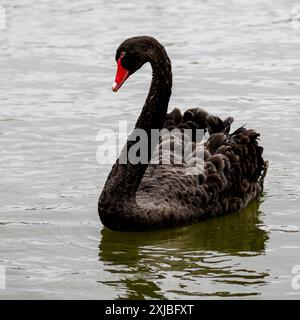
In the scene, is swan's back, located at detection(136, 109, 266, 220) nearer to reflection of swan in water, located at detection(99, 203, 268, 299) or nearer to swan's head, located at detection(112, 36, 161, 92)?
reflection of swan in water, located at detection(99, 203, 268, 299)

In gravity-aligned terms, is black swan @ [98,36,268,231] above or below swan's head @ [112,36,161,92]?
below

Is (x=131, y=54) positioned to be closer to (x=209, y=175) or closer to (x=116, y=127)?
(x=209, y=175)

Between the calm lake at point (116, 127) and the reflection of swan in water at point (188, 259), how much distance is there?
11 mm

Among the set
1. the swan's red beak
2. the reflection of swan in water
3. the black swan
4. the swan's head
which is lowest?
the reflection of swan in water

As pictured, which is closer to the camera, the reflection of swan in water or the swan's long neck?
the reflection of swan in water

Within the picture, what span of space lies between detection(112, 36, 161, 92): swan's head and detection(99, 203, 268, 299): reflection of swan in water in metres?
0.98

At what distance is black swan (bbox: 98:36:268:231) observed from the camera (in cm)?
723

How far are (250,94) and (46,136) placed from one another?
2.05m

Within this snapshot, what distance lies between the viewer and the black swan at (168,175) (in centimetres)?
723

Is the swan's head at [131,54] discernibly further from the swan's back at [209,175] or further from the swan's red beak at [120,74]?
the swan's back at [209,175]

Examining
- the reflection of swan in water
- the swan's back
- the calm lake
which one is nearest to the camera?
the reflection of swan in water

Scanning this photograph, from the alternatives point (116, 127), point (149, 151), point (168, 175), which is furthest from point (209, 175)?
point (116, 127)

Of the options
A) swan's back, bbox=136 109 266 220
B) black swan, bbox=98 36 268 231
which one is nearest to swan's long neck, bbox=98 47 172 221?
black swan, bbox=98 36 268 231
